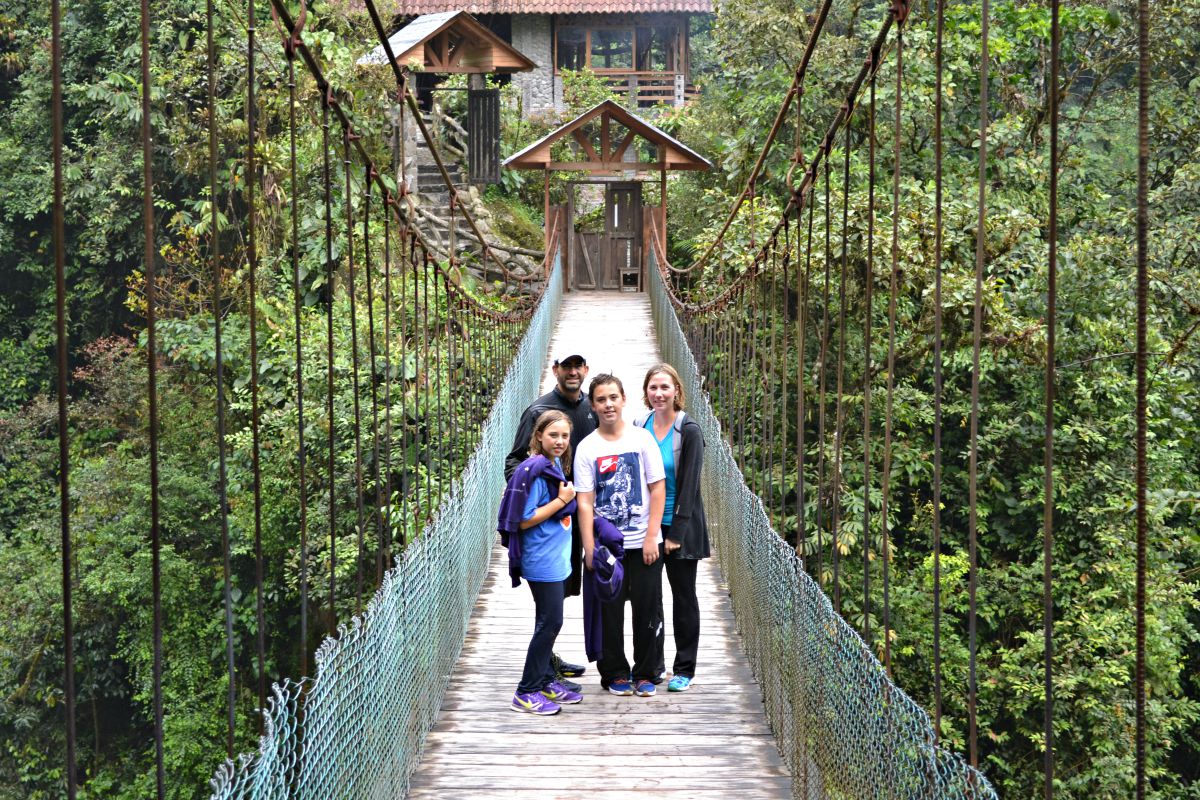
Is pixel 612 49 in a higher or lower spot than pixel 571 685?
higher

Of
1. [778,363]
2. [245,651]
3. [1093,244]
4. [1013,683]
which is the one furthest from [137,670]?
[1093,244]

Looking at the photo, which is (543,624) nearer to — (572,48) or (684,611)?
(684,611)

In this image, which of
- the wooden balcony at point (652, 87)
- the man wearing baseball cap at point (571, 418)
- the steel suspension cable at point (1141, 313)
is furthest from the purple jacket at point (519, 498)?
the wooden balcony at point (652, 87)

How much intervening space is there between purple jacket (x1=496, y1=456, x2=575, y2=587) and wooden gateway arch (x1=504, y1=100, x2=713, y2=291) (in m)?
9.70

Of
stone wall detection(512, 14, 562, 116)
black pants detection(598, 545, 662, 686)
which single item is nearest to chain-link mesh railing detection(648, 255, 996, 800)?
black pants detection(598, 545, 662, 686)

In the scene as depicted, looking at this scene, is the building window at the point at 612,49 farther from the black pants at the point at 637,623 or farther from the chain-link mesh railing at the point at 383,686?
the black pants at the point at 637,623

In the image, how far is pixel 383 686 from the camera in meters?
2.95

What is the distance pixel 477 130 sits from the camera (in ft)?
48.4

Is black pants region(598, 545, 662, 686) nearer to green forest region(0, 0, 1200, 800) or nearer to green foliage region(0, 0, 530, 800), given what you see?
green forest region(0, 0, 1200, 800)

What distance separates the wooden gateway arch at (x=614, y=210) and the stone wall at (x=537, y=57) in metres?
5.52

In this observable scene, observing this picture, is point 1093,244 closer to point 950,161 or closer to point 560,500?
point 950,161

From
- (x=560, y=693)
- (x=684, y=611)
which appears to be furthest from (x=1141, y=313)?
(x=560, y=693)

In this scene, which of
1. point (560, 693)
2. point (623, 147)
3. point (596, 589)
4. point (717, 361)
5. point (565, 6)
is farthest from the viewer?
point (565, 6)

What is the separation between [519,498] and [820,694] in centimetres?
94
